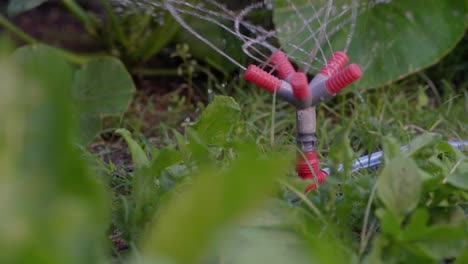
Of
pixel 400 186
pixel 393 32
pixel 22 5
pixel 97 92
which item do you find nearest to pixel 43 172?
pixel 400 186

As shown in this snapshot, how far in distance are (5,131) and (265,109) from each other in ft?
4.26

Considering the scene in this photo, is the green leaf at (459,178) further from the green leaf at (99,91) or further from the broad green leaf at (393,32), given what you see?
the broad green leaf at (393,32)

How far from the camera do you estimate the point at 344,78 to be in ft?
2.91

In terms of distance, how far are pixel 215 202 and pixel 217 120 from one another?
56cm

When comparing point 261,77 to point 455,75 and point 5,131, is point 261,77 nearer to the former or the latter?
point 5,131

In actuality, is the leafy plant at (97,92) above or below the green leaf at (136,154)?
below

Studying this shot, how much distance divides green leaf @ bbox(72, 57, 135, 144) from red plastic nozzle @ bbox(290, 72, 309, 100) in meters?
0.40

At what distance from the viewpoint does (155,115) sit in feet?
5.43

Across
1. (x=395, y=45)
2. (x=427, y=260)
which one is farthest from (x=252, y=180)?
(x=395, y=45)

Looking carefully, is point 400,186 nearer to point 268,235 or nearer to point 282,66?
point 268,235

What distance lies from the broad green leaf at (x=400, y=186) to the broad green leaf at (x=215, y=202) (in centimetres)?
35

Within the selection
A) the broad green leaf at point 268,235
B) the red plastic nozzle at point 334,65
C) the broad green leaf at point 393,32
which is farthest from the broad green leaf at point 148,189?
the broad green leaf at point 393,32

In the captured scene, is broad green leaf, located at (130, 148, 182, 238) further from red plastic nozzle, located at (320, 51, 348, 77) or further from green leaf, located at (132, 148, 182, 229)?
red plastic nozzle, located at (320, 51, 348, 77)

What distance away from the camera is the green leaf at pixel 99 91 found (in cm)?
120
